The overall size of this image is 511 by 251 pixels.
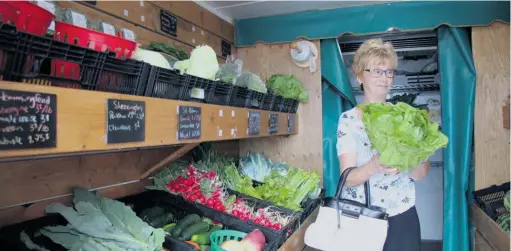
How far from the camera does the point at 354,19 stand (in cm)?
336

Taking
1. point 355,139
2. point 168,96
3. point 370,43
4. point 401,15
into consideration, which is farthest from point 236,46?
point 168,96

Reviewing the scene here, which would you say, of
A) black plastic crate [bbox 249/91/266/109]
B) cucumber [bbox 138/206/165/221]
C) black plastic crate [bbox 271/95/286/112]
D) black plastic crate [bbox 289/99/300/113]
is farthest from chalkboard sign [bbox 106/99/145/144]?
black plastic crate [bbox 289/99/300/113]

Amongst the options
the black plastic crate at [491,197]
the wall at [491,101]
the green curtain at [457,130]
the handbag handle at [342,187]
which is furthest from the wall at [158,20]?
the black plastic crate at [491,197]

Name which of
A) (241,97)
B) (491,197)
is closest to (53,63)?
(241,97)

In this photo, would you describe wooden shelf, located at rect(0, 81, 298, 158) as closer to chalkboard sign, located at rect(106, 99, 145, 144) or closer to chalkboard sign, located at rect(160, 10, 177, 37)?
chalkboard sign, located at rect(106, 99, 145, 144)

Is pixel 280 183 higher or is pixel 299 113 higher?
pixel 299 113

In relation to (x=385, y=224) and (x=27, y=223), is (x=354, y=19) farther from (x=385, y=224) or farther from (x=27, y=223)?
(x=27, y=223)

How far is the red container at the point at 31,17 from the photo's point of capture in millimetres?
893

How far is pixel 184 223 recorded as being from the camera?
1.85 metres

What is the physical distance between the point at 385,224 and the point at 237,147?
90.6 inches

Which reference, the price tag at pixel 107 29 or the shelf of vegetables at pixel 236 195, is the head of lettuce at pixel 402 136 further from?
the price tag at pixel 107 29

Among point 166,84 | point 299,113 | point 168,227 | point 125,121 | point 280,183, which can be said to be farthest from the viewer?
point 299,113

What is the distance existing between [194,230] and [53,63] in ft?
3.70

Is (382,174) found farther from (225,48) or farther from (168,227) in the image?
(225,48)
